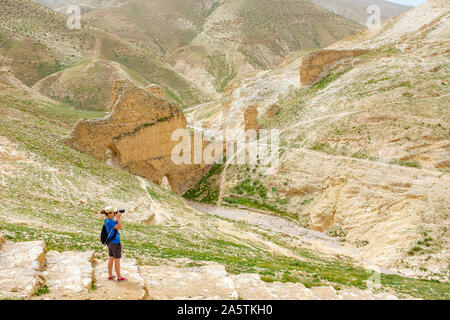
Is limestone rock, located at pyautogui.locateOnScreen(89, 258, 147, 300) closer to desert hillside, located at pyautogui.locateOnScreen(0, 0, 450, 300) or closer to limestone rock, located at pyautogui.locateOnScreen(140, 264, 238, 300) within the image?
desert hillside, located at pyautogui.locateOnScreen(0, 0, 450, 300)

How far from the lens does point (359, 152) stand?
3428 cm

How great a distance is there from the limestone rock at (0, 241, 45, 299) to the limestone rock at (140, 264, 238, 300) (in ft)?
9.16

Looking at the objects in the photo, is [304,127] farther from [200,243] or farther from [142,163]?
[200,243]

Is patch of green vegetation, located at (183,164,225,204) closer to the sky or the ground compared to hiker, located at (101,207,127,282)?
closer to the sky

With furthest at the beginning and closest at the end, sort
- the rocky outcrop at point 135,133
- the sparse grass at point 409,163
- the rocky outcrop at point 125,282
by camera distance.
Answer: the rocky outcrop at point 135,133 < the sparse grass at point 409,163 < the rocky outcrop at point 125,282

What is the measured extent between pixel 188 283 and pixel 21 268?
441 cm

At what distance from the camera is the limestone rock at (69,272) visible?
26.0ft

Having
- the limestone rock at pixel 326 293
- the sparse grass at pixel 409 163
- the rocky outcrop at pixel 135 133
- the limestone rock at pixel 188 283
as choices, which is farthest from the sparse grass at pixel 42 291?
the sparse grass at pixel 409 163

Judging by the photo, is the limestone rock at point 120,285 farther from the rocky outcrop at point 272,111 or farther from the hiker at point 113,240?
the rocky outcrop at point 272,111

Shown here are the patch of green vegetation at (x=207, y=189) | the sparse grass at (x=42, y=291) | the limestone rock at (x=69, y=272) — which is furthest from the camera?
the patch of green vegetation at (x=207, y=189)

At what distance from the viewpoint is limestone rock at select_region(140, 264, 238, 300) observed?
8.84 meters

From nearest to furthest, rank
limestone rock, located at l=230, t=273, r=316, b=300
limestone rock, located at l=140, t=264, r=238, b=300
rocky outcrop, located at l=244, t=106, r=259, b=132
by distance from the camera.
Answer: limestone rock, located at l=140, t=264, r=238, b=300, limestone rock, located at l=230, t=273, r=316, b=300, rocky outcrop, located at l=244, t=106, r=259, b=132

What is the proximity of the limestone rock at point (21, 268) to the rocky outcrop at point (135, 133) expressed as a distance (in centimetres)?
2193

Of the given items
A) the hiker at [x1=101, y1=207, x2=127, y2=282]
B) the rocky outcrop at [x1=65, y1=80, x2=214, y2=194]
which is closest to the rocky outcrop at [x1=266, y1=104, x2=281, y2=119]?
the rocky outcrop at [x1=65, y1=80, x2=214, y2=194]
